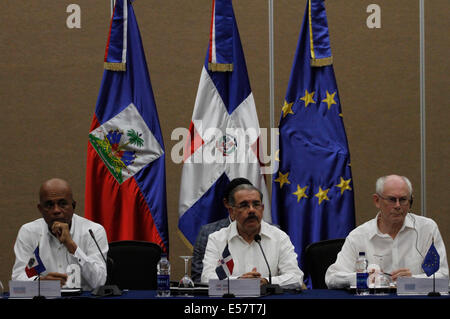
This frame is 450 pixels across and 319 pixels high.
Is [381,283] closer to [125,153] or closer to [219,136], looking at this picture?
[219,136]

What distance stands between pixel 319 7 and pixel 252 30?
87 cm

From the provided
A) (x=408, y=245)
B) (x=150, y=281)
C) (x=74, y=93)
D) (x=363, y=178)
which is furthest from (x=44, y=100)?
(x=408, y=245)

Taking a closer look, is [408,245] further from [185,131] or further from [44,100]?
[44,100]

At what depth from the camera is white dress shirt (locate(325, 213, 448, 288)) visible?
150 inches

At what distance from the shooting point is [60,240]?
12.1 ft

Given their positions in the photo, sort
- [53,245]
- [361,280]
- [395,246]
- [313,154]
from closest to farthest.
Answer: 1. [361,280]
2. [395,246]
3. [53,245]
4. [313,154]

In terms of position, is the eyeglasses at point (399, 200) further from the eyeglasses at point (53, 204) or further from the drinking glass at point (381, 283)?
the eyeglasses at point (53, 204)

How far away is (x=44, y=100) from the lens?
5.77 m

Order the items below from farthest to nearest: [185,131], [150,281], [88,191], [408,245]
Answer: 1. [185,131]
2. [88,191]
3. [150,281]
4. [408,245]

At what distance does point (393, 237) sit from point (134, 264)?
1.78 m

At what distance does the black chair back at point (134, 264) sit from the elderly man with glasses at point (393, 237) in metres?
1.23

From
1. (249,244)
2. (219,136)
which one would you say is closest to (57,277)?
(249,244)

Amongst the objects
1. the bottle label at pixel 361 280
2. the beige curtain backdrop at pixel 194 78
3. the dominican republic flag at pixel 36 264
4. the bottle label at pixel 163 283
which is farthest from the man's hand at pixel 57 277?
the beige curtain backdrop at pixel 194 78
